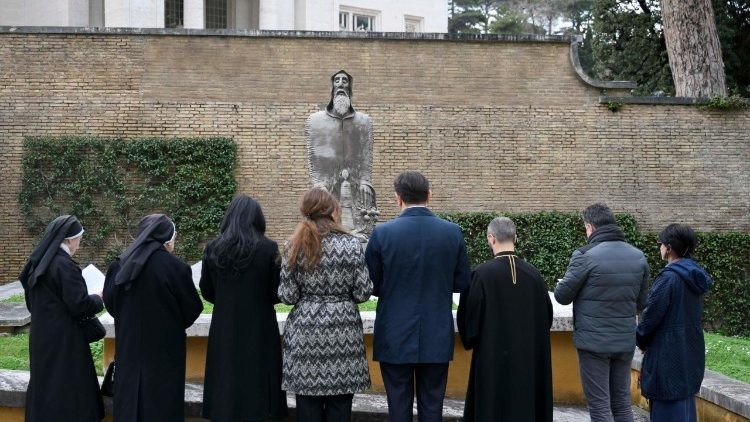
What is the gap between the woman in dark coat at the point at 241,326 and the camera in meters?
4.98

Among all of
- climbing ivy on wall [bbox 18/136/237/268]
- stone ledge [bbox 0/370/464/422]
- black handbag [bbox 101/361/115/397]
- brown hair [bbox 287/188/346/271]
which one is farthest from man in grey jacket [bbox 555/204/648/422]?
climbing ivy on wall [bbox 18/136/237/268]

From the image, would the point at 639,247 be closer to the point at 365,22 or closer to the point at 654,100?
the point at 654,100

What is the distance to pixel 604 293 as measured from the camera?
18.1 ft

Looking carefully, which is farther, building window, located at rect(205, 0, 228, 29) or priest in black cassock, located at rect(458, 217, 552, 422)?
building window, located at rect(205, 0, 228, 29)

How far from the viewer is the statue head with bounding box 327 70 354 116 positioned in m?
9.19

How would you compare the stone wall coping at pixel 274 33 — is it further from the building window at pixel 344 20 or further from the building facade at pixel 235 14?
the building window at pixel 344 20

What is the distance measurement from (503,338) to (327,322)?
1.06 m

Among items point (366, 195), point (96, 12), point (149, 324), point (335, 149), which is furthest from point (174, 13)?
point (149, 324)

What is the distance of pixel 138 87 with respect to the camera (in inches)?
684

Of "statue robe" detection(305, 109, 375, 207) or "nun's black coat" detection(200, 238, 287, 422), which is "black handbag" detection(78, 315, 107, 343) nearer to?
"nun's black coat" detection(200, 238, 287, 422)

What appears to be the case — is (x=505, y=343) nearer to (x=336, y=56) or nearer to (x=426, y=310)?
(x=426, y=310)

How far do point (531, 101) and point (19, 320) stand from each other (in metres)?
11.8

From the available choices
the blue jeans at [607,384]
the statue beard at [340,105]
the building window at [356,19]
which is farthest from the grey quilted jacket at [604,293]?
the building window at [356,19]

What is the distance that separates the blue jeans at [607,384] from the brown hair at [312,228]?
195 centimetres
